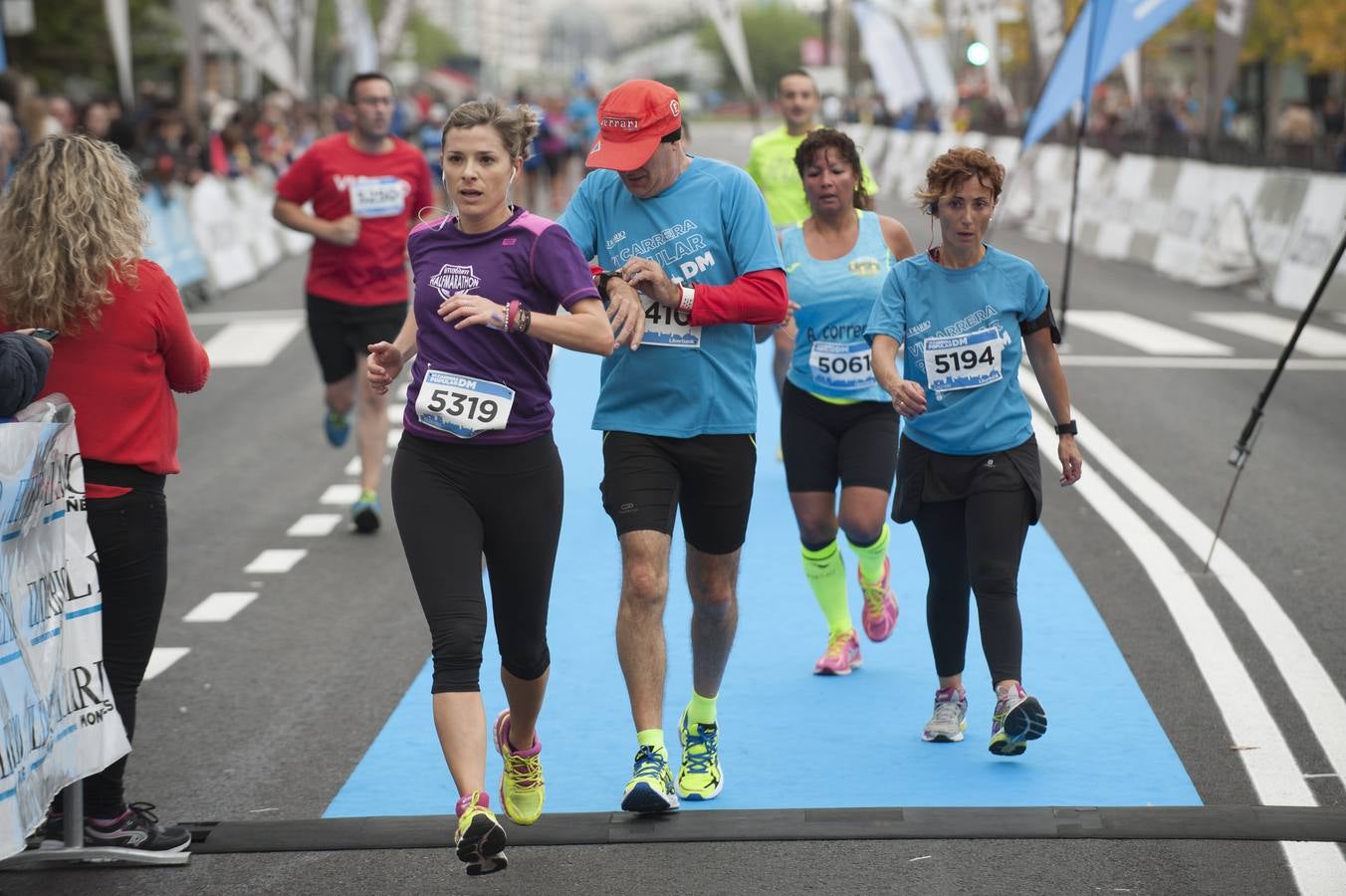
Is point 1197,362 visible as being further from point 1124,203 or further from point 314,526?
point 1124,203

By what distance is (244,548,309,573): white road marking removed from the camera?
9094 millimetres

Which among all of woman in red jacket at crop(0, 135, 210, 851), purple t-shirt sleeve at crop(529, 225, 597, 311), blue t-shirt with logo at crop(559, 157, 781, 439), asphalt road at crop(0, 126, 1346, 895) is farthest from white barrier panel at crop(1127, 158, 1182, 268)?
woman in red jacket at crop(0, 135, 210, 851)

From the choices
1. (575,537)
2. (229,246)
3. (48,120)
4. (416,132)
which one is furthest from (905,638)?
(416,132)

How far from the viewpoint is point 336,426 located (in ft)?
34.6

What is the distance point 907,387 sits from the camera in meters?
5.70

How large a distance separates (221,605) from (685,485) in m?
3.44

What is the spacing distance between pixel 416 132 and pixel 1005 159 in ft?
51.6

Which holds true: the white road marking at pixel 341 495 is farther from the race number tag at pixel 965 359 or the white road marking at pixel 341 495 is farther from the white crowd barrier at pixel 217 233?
the white crowd barrier at pixel 217 233

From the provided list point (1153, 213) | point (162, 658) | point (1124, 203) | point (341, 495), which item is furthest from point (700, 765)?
point (1124, 203)

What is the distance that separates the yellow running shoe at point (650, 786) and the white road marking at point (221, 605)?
10.8 ft

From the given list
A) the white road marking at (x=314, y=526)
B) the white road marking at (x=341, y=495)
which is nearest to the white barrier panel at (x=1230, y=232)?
the white road marking at (x=341, y=495)

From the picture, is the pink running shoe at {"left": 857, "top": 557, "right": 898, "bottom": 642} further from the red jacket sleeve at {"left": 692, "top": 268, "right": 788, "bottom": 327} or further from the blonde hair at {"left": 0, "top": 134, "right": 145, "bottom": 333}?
the blonde hair at {"left": 0, "top": 134, "right": 145, "bottom": 333}

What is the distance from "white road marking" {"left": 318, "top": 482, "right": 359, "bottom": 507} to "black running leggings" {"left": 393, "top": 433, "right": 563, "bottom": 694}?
5.44 m

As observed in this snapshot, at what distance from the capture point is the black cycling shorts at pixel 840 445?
274 inches
